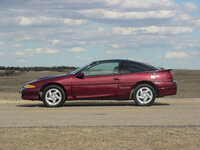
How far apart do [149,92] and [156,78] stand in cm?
47

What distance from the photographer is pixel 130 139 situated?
6465 millimetres

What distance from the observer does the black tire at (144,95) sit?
40.8ft

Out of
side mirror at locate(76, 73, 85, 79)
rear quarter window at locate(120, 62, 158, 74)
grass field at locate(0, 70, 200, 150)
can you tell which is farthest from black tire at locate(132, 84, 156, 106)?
grass field at locate(0, 70, 200, 150)

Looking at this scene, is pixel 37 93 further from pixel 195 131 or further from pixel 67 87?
pixel 195 131

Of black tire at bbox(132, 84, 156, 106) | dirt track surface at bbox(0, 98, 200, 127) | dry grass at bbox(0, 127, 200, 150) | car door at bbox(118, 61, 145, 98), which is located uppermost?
car door at bbox(118, 61, 145, 98)

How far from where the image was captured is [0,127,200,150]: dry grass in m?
5.96

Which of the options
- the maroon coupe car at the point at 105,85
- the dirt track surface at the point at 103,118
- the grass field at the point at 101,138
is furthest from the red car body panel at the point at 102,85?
the grass field at the point at 101,138

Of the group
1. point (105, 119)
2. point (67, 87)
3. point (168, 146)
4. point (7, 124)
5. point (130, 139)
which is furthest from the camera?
point (67, 87)

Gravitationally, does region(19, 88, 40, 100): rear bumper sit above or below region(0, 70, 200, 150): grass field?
above

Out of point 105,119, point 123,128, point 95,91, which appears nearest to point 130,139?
point 123,128

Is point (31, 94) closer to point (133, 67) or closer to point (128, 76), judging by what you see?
point (128, 76)

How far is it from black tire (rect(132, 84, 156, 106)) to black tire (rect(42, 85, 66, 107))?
2162 millimetres

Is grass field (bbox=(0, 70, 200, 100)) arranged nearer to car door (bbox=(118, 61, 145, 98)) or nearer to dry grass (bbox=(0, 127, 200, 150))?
car door (bbox=(118, 61, 145, 98))

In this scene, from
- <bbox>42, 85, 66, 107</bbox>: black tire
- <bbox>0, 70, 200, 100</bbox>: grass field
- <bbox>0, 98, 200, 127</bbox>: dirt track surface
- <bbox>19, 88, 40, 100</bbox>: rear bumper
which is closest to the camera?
<bbox>0, 98, 200, 127</bbox>: dirt track surface
